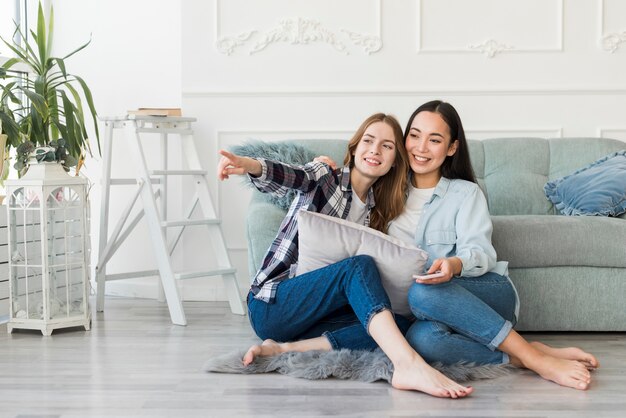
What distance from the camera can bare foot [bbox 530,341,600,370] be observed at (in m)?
2.33

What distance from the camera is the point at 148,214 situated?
10.9ft

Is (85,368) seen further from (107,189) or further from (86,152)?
(86,152)

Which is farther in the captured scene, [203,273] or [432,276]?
[203,273]

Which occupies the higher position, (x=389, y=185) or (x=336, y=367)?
(x=389, y=185)

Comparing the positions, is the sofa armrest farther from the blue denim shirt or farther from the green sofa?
the blue denim shirt

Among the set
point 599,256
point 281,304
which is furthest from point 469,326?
point 599,256

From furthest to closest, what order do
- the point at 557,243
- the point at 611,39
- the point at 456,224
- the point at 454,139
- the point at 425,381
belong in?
the point at 611,39 < the point at 557,243 < the point at 454,139 < the point at 456,224 < the point at 425,381

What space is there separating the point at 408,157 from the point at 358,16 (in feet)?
4.77

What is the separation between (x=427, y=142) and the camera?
2.55 m

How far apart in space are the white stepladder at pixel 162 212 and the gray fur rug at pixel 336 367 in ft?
2.75

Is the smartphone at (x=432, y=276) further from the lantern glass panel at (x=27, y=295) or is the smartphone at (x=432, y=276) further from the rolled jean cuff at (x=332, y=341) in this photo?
the lantern glass panel at (x=27, y=295)

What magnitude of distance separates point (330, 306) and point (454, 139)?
71 centimetres

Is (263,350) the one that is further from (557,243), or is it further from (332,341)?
(557,243)

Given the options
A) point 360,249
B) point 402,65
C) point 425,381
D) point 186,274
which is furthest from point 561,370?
point 402,65
